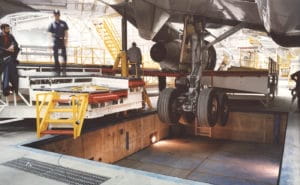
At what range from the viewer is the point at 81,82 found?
719 cm

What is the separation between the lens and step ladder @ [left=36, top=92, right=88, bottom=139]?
16.3ft

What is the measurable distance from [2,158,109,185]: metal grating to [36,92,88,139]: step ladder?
109 cm

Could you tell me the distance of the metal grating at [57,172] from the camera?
3.28 meters

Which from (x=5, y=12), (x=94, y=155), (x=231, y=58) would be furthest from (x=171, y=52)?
(x=231, y=58)

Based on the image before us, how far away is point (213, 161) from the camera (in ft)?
28.3

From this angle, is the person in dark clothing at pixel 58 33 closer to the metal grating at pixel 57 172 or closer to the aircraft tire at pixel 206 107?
the metal grating at pixel 57 172

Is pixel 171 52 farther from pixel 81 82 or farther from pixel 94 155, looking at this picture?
pixel 94 155

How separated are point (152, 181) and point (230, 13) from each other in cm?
445

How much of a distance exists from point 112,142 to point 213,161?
11.5 ft

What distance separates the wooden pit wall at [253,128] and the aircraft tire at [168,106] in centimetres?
436

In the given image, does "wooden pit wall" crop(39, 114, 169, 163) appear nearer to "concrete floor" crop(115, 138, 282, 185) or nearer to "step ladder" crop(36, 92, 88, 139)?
"concrete floor" crop(115, 138, 282, 185)

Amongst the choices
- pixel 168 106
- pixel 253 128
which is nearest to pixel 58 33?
pixel 168 106

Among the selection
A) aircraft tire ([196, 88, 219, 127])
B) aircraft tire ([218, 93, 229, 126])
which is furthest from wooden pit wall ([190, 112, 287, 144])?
aircraft tire ([196, 88, 219, 127])

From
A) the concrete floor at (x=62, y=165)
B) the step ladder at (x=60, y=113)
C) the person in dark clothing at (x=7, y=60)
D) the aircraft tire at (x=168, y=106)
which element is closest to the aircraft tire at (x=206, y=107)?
the aircraft tire at (x=168, y=106)
